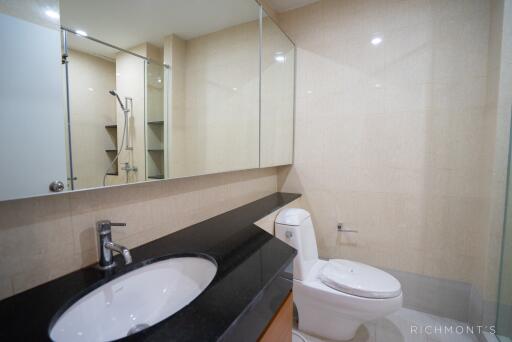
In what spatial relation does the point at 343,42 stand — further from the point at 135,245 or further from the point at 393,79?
the point at 135,245

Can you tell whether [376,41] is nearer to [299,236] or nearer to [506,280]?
[299,236]

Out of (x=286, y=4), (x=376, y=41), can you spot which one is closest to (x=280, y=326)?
(x=376, y=41)

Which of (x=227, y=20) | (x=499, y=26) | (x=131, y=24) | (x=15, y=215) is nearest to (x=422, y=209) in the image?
(x=499, y=26)

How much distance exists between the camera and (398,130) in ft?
5.58

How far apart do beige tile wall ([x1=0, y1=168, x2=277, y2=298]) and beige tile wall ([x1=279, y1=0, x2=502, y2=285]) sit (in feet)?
3.98

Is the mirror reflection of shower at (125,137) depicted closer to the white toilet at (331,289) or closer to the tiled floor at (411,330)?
the white toilet at (331,289)

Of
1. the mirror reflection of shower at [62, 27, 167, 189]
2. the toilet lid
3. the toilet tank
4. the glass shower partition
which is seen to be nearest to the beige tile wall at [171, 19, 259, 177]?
the mirror reflection of shower at [62, 27, 167, 189]

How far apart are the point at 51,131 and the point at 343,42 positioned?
76.8 inches

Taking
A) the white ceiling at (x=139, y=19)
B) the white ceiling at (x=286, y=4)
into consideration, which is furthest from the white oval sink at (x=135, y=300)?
the white ceiling at (x=286, y=4)

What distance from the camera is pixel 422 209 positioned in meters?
1.68

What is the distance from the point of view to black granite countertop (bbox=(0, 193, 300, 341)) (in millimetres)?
536

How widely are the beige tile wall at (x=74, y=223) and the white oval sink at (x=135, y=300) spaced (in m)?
0.17

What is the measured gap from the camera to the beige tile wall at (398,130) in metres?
1.53

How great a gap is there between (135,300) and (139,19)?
0.99 metres
